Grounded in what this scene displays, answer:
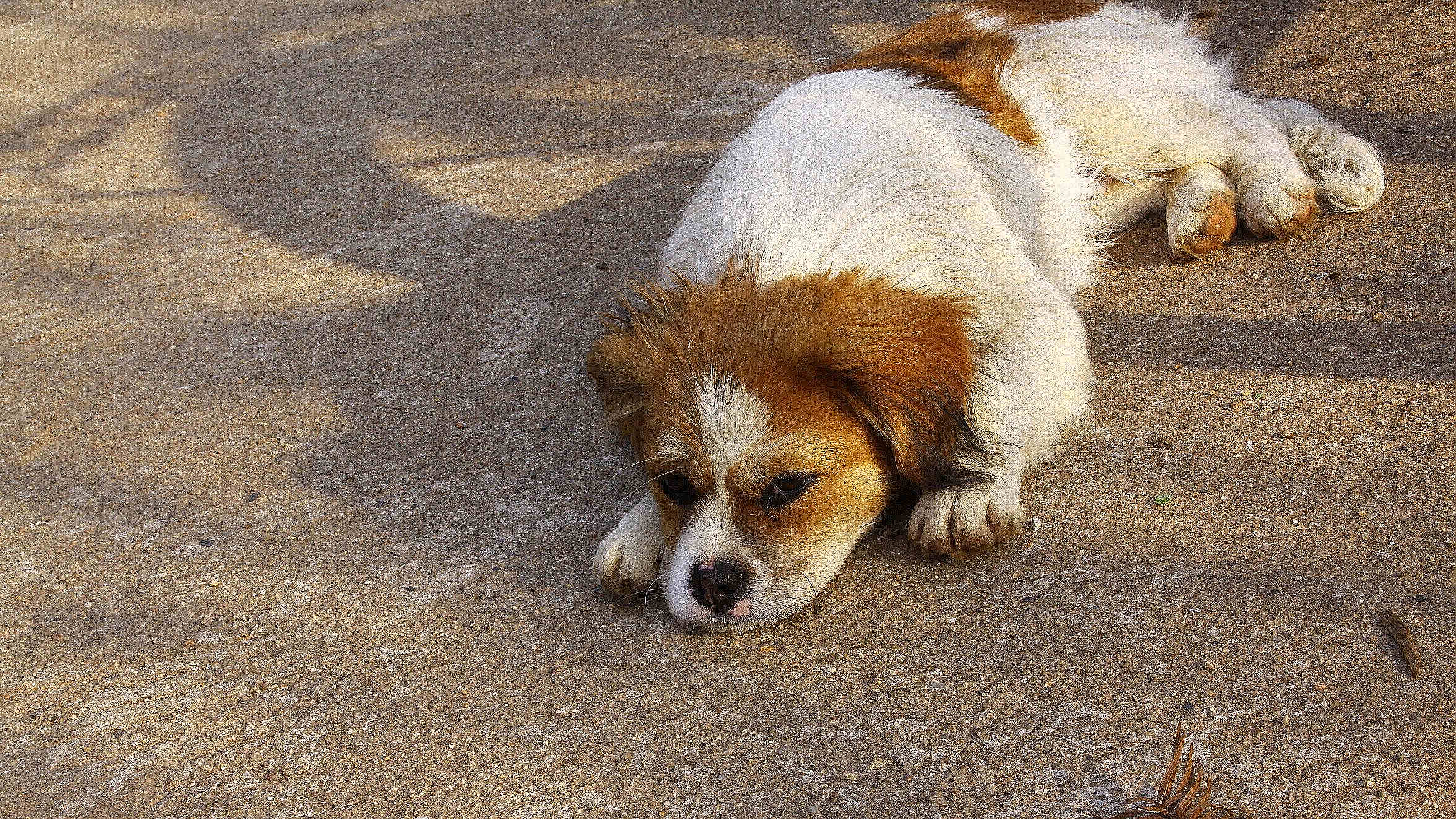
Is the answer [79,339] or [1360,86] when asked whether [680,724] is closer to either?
[79,339]

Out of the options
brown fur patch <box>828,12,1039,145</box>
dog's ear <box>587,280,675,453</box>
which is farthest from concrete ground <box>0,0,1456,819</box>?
brown fur patch <box>828,12,1039,145</box>

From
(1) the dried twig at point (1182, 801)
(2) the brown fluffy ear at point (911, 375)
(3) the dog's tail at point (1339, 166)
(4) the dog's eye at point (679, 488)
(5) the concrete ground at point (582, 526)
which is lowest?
(5) the concrete ground at point (582, 526)

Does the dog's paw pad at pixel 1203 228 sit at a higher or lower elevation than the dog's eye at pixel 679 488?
lower

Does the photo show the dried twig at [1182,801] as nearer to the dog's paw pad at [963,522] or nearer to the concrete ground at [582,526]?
the concrete ground at [582,526]

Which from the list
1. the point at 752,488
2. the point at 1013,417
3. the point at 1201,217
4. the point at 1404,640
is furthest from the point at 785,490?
the point at 1201,217

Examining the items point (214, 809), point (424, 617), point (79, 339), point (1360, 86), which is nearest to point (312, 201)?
point (79, 339)

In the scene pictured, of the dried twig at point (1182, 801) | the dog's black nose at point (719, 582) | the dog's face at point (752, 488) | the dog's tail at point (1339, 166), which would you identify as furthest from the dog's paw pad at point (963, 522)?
the dog's tail at point (1339, 166)
